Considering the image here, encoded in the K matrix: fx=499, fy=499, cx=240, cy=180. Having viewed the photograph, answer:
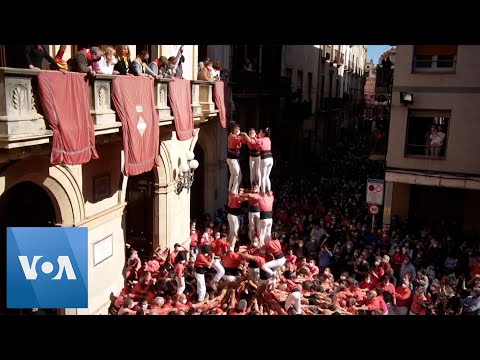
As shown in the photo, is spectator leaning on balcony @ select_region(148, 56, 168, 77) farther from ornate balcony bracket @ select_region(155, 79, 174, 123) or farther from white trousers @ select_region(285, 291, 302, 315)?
white trousers @ select_region(285, 291, 302, 315)

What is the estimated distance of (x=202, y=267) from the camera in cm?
1188

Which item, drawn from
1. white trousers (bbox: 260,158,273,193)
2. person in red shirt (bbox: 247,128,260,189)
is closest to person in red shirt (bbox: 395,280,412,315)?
white trousers (bbox: 260,158,273,193)

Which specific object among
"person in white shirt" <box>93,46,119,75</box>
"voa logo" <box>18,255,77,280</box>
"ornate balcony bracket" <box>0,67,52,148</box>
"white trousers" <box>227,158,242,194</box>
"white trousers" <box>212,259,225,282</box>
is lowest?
"white trousers" <box>212,259,225,282</box>

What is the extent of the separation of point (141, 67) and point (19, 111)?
14.8ft

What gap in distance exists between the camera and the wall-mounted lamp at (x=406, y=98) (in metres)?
17.4

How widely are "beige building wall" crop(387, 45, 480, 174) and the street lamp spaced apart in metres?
7.38

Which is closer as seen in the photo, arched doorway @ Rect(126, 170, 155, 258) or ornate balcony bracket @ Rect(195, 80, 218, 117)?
arched doorway @ Rect(126, 170, 155, 258)

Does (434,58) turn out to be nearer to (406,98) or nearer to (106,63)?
(406,98)

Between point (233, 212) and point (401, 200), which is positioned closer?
point (233, 212)

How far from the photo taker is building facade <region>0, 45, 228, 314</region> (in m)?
8.54

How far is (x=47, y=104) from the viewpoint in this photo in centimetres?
880

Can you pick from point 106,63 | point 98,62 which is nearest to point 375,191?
point 106,63

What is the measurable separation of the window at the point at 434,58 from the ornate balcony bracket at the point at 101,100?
1134 cm
